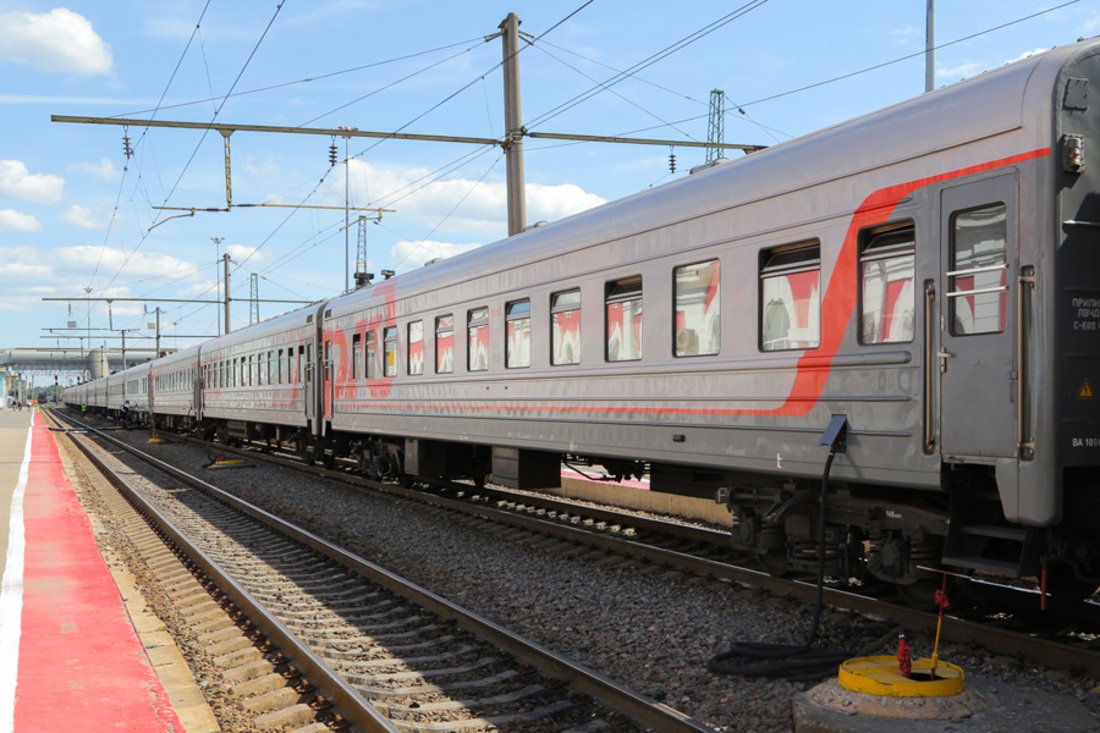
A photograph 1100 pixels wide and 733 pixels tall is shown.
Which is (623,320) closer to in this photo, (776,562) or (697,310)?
(697,310)

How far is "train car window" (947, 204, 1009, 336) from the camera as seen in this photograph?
5707 millimetres


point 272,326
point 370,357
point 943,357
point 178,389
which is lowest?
point 178,389

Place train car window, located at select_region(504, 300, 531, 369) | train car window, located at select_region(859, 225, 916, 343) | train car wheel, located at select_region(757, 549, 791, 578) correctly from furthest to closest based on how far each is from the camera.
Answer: train car window, located at select_region(504, 300, 531, 369) → train car wheel, located at select_region(757, 549, 791, 578) → train car window, located at select_region(859, 225, 916, 343)

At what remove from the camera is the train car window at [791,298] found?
23.2 feet

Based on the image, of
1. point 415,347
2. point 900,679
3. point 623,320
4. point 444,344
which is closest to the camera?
point 900,679

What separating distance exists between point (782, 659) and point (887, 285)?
2.42 metres

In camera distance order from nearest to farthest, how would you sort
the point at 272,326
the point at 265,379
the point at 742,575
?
Answer: 1. the point at 742,575
2. the point at 272,326
3. the point at 265,379

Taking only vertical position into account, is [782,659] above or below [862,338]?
below

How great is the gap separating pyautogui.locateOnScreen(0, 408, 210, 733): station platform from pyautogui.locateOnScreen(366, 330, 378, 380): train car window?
4953 mm

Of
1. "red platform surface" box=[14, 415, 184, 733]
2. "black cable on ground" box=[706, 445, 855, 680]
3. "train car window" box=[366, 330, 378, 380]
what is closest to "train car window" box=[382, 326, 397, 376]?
"train car window" box=[366, 330, 378, 380]

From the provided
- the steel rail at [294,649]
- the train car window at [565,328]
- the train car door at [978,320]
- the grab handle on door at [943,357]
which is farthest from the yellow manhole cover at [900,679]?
the train car window at [565,328]

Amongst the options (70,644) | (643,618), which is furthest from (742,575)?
(70,644)

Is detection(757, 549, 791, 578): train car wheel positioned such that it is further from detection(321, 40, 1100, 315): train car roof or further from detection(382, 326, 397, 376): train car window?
detection(382, 326, 397, 376): train car window

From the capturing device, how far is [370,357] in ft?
53.7
